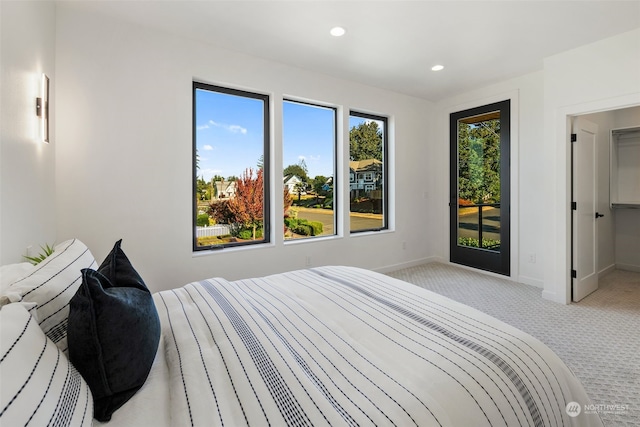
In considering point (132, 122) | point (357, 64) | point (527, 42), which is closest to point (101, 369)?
point (132, 122)

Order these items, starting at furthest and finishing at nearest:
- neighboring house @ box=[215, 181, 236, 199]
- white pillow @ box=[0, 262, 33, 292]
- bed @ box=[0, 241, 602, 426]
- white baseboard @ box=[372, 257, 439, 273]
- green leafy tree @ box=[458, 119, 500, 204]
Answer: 1. white baseboard @ box=[372, 257, 439, 273]
2. green leafy tree @ box=[458, 119, 500, 204]
3. neighboring house @ box=[215, 181, 236, 199]
4. white pillow @ box=[0, 262, 33, 292]
5. bed @ box=[0, 241, 602, 426]

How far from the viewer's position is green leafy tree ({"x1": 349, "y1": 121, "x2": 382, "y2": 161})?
434 centimetres

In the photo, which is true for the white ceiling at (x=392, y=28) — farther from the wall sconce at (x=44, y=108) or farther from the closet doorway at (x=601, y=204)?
the closet doorway at (x=601, y=204)

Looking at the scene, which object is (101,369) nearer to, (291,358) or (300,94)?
(291,358)

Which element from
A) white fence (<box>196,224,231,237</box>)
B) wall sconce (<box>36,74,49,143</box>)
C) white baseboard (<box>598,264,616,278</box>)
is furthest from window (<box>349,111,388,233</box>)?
wall sconce (<box>36,74,49,143</box>)

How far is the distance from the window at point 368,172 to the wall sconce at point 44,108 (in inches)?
127

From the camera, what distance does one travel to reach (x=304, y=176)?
13.0 ft

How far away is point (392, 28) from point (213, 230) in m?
2.71

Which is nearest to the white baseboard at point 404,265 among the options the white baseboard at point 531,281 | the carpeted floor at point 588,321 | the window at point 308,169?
the carpeted floor at point 588,321

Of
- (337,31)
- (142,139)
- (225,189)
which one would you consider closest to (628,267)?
(337,31)

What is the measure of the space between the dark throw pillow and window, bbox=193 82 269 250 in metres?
2.38

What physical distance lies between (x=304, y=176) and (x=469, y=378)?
10.7 ft

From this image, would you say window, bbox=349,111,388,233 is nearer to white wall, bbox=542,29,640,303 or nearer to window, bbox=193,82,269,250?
window, bbox=193,82,269,250

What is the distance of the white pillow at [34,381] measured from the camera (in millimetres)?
558
